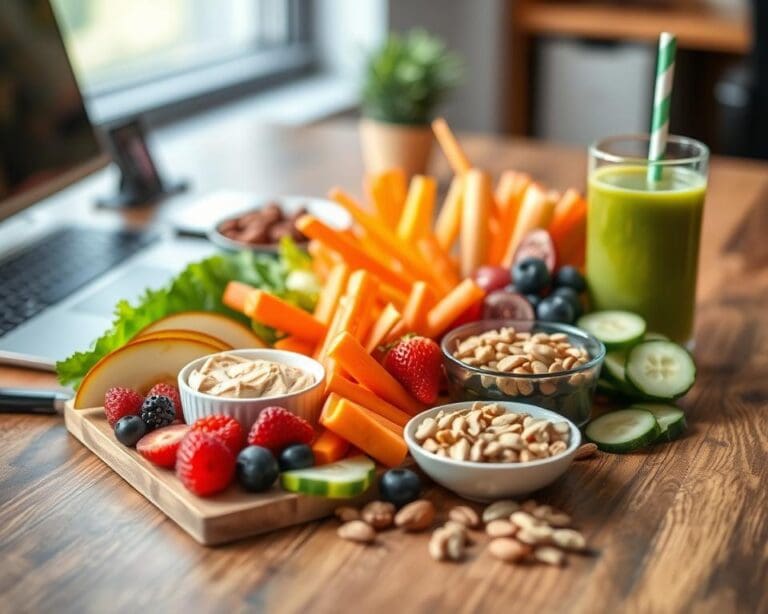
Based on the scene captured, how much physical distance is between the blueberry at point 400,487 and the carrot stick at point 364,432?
0.13 feet

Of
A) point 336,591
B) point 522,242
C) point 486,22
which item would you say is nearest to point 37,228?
point 522,242

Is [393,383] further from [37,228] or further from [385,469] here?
[37,228]

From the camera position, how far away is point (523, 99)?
167 inches

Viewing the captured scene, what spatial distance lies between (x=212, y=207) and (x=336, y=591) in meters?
1.13

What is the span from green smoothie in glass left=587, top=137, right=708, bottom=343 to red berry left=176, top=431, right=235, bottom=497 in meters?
0.60

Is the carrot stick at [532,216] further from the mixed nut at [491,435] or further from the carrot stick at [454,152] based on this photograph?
the mixed nut at [491,435]

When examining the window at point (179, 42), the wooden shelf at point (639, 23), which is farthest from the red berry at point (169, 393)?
the wooden shelf at point (639, 23)

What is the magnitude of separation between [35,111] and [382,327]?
78 cm

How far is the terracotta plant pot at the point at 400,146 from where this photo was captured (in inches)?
87.7

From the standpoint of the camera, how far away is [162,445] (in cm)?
112

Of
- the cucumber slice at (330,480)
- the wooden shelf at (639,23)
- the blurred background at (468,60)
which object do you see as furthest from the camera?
the wooden shelf at (639,23)

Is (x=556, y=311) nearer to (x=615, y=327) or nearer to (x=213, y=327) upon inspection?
(x=615, y=327)

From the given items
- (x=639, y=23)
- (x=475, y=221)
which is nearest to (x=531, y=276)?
(x=475, y=221)

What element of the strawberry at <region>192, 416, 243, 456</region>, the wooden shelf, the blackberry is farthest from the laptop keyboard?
the wooden shelf
